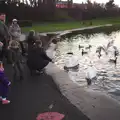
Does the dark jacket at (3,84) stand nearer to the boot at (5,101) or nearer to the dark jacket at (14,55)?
the boot at (5,101)

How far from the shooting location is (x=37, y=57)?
1011cm

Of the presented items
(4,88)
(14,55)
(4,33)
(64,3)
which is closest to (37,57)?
(14,55)

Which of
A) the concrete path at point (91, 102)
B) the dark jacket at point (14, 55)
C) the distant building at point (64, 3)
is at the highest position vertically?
the dark jacket at point (14, 55)

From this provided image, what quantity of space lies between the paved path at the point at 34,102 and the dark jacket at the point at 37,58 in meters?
0.81

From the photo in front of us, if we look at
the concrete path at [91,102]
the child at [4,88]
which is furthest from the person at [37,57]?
the child at [4,88]

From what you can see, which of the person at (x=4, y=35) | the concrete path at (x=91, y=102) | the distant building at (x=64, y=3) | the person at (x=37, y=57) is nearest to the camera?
the concrete path at (x=91, y=102)

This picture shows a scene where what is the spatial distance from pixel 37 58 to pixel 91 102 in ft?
10.5

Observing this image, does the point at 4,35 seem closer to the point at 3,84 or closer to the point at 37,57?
the point at 37,57

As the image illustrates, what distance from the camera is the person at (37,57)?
1009 centimetres

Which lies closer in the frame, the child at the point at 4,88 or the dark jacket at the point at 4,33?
the child at the point at 4,88

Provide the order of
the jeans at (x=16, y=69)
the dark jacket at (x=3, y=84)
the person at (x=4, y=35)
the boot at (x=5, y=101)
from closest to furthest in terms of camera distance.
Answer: the dark jacket at (x=3, y=84) → the boot at (x=5, y=101) → the jeans at (x=16, y=69) → the person at (x=4, y=35)

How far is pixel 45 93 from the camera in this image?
26.4ft

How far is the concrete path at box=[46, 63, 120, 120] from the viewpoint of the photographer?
21.6 feet

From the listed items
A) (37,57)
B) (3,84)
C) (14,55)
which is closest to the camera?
(3,84)
